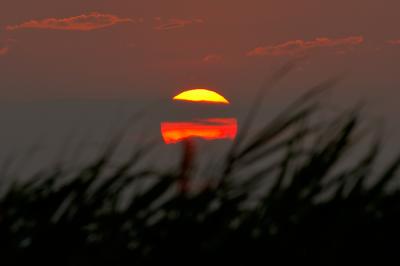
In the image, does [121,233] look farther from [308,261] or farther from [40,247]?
[308,261]

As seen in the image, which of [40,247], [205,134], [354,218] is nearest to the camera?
[40,247]

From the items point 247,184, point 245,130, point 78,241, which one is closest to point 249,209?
point 247,184

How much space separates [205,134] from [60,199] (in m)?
0.79

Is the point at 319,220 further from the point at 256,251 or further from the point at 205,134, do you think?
the point at 205,134

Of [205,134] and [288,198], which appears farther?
[205,134]

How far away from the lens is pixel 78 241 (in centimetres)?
368

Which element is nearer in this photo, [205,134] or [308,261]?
[308,261]

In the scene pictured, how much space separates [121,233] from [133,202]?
13 cm

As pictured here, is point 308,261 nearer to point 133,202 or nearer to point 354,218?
point 354,218

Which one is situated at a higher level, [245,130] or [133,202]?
[245,130]

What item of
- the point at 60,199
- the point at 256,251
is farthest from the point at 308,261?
the point at 60,199

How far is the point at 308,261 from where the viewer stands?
370 cm

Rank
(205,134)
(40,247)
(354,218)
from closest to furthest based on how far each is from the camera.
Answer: (40,247) → (354,218) → (205,134)

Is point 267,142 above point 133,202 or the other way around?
above
